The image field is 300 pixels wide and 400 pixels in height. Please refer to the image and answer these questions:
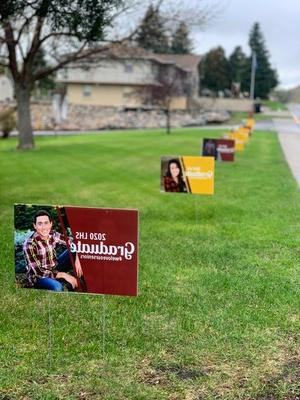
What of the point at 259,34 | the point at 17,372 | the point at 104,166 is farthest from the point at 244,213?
the point at 259,34

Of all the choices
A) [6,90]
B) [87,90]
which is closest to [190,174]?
[87,90]

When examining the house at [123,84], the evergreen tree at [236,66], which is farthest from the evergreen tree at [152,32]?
the evergreen tree at [236,66]

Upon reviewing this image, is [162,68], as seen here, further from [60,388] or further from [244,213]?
[60,388]

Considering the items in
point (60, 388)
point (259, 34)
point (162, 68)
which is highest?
point (259, 34)

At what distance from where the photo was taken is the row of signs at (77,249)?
4.44m

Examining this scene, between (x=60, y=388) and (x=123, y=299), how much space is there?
1.93 metres

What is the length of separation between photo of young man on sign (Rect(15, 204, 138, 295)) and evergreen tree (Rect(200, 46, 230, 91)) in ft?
300

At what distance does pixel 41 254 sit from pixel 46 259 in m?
0.05

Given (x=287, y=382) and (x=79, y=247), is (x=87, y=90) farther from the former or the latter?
(x=287, y=382)

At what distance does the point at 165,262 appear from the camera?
7.47 meters

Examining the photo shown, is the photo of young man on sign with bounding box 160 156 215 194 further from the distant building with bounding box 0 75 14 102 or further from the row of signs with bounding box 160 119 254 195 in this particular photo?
the distant building with bounding box 0 75 14 102

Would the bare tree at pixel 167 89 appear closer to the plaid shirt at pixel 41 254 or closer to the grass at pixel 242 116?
the grass at pixel 242 116

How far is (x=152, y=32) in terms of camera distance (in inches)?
964

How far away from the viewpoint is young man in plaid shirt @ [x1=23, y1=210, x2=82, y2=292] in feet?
14.8
